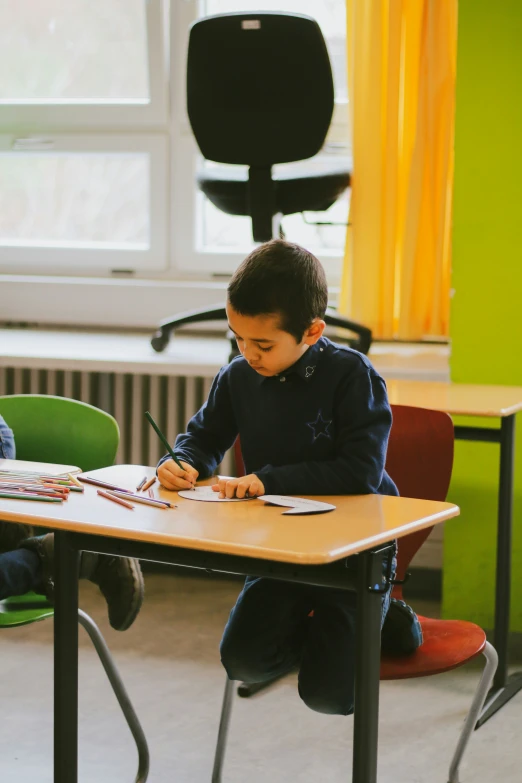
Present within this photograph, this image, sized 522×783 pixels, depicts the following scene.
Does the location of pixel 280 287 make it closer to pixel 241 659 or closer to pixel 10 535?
pixel 241 659

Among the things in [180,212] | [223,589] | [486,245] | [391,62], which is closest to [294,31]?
[391,62]

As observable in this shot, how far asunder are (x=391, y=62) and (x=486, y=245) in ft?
2.17

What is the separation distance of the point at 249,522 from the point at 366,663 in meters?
0.24

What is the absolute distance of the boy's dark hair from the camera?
5.44 ft

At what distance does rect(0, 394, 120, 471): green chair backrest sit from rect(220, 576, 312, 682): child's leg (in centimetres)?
57

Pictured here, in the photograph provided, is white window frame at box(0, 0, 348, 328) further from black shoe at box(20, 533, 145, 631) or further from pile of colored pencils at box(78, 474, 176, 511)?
pile of colored pencils at box(78, 474, 176, 511)

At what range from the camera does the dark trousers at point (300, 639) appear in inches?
64.5

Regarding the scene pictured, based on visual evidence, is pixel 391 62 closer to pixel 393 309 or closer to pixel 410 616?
pixel 393 309

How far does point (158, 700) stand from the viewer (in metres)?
2.52

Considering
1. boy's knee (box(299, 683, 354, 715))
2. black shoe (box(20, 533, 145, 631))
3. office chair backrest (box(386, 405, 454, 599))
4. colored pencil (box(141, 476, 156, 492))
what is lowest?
boy's knee (box(299, 683, 354, 715))

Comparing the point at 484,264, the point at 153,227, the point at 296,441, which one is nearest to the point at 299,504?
the point at 296,441

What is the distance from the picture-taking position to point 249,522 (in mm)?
1427

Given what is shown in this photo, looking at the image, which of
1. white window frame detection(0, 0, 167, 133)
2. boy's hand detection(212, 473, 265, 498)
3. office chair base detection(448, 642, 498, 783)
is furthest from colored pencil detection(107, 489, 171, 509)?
white window frame detection(0, 0, 167, 133)

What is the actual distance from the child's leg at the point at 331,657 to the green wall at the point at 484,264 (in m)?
1.32
